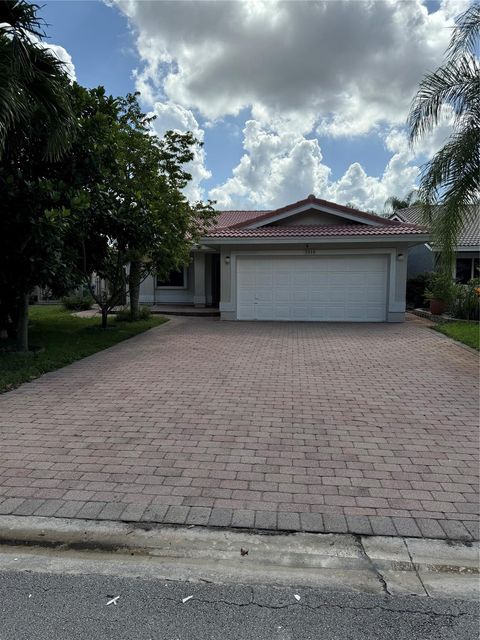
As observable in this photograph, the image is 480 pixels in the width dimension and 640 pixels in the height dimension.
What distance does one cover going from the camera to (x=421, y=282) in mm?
20344

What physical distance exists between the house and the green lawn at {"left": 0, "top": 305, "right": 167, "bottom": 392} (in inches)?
→ 133

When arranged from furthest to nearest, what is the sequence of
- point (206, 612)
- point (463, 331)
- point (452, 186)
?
point (463, 331)
point (452, 186)
point (206, 612)

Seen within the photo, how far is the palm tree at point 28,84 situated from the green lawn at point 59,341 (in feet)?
11.9

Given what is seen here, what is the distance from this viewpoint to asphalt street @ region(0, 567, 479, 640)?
2.41 meters

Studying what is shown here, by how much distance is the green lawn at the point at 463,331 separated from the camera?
11.1m

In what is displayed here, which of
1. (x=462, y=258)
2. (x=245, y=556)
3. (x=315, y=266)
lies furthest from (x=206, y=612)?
(x=462, y=258)

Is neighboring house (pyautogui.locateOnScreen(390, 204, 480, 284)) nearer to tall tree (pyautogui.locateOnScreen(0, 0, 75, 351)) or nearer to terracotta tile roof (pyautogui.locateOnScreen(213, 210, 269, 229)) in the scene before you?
terracotta tile roof (pyautogui.locateOnScreen(213, 210, 269, 229))

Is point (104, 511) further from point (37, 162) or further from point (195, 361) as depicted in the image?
point (37, 162)

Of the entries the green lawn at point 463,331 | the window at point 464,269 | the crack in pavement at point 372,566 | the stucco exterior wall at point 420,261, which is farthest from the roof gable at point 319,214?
the crack in pavement at point 372,566

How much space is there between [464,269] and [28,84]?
19.0 m

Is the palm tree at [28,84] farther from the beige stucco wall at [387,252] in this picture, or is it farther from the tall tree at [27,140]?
the beige stucco wall at [387,252]

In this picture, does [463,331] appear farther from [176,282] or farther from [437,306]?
[176,282]

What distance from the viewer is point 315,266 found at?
16.0 m

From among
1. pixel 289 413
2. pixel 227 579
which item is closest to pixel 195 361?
pixel 289 413
